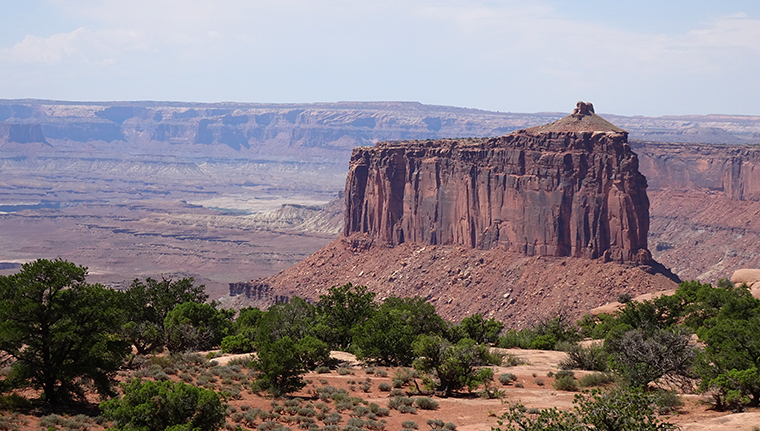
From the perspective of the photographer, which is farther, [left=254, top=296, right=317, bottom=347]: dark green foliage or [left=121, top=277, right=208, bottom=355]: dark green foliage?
[left=254, top=296, right=317, bottom=347]: dark green foliage

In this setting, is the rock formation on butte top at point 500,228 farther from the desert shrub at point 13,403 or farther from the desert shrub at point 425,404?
the desert shrub at point 13,403

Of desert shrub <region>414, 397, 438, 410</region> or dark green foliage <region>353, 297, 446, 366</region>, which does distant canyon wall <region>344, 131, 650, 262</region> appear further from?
desert shrub <region>414, 397, 438, 410</region>

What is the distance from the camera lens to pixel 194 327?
52.8 metres

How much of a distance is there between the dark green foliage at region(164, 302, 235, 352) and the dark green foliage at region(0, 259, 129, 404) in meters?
15.4

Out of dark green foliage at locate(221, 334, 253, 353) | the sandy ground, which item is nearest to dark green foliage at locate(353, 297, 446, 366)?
the sandy ground

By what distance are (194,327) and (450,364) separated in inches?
823

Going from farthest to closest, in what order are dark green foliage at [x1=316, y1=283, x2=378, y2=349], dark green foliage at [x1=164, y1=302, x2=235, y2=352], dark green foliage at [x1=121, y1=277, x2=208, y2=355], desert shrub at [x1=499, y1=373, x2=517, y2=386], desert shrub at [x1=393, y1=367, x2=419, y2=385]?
dark green foliage at [x1=316, y1=283, x2=378, y2=349] < dark green foliage at [x1=164, y1=302, x2=235, y2=352] < dark green foliage at [x1=121, y1=277, x2=208, y2=355] < desert shrub at [x1=393, y1=367, x2=419, y2=385] < desert shrub at [x1=499, y1=373, x2=517, y2=386]

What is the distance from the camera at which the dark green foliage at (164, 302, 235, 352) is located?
50.1m

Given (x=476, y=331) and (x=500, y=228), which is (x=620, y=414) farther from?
(x=500, y=228)

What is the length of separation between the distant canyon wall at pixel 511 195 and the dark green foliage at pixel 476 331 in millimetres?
32508

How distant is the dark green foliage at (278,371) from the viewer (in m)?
37.7

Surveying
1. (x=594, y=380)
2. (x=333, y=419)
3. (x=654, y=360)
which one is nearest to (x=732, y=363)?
(x=654, y=360)

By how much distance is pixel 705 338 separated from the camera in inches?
1615

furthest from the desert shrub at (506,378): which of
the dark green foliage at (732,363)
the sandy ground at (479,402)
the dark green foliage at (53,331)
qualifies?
the dark green foliage at (53,331)
